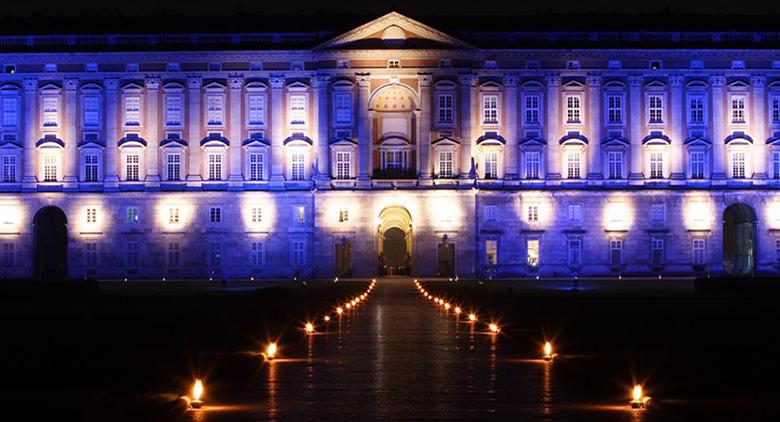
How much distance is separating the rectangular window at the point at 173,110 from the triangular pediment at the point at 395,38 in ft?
41.6

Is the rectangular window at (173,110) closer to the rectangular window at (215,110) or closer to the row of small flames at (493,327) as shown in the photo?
the rectangular window at (215,110)

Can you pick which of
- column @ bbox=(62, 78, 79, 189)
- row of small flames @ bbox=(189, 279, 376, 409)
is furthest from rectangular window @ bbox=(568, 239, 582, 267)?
column @ bbox=(62, 78, 79, 189)

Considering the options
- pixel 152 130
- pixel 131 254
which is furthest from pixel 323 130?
pixel 131 254

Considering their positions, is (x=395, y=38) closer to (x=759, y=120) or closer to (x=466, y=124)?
(x=466, y=124)

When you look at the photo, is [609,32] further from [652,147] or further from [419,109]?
[419,109]

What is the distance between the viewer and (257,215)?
10056 centimetres

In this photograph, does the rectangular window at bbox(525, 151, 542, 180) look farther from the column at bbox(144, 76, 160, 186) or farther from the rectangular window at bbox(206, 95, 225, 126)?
the column at bbox(144, 76, 160, 186)

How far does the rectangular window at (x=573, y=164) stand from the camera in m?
102

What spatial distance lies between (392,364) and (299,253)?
236 feet

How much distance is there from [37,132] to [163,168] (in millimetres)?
11067

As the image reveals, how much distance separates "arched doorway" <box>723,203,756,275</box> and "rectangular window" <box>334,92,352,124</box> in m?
33.4

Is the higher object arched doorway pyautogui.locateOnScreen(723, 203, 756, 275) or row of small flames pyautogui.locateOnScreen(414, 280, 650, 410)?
arched doorway pyautogui.locateOnScreen(723, 203, 756, 275)

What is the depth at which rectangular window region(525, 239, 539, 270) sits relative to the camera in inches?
3952

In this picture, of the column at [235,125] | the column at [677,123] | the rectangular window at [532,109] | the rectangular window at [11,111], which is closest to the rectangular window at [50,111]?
the rectangular window at [11,111]
